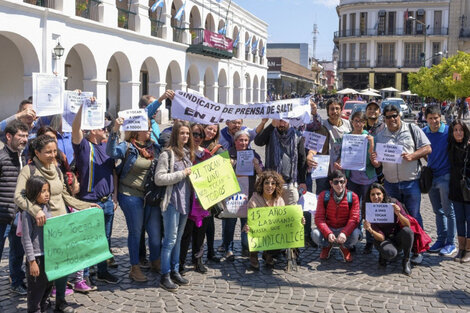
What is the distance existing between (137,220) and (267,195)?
5.21 feet

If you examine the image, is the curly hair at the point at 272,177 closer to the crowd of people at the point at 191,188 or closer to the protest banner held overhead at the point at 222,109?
the crowd of people at the point at 191,188

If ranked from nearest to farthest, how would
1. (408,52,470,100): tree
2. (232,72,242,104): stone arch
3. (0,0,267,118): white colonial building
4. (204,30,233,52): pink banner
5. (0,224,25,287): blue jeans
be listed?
1. (0,224,25,287): blue jeans
2. (0,0,267,118): white colonial building
3. (408,52,470,100): tree
4. (204,30,233,52): pink banner
5. (232,72,242,104): stone arch

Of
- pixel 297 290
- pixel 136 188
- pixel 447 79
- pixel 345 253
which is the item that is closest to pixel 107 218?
pixel 136 188

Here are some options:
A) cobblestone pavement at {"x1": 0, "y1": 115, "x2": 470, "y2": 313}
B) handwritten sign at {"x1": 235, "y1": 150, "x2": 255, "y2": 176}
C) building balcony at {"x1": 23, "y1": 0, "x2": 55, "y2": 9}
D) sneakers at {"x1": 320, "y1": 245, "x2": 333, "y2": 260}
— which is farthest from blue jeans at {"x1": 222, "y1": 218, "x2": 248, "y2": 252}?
building balcony at {"x1": 23, "y1": 0, "x2": 55, "y2": 9}

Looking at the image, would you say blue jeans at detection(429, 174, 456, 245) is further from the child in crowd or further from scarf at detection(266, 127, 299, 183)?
the child in crowd

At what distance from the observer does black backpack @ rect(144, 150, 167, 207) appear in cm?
543

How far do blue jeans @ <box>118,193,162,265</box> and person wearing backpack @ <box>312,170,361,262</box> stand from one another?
6.81 feet

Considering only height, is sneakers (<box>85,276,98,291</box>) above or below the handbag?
below

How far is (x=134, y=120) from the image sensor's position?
551cm

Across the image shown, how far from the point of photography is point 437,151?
6.75 meters

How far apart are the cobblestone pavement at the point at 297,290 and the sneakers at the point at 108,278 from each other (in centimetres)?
8

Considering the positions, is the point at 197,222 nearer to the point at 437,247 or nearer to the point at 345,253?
the point at 345,253

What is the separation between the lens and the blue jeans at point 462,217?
21.3ft

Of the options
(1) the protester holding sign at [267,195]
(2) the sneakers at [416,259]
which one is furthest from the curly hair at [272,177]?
(2) the sneakers at [416,259]
